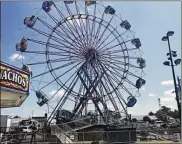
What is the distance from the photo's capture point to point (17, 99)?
15.0m

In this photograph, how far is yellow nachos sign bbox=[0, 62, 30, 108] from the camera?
40.0ft

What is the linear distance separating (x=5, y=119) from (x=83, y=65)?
37.6ft

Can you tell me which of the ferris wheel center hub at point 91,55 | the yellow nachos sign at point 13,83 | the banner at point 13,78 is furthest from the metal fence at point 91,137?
the ferris wheel center hub at point 91,55

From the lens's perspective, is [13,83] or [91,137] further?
[91,137]

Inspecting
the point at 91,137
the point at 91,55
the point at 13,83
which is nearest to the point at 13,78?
the point at 13,83

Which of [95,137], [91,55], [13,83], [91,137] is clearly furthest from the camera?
[91,55]

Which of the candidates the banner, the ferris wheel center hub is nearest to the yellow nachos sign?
the banner

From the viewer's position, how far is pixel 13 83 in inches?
504

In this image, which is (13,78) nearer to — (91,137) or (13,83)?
(13,83)

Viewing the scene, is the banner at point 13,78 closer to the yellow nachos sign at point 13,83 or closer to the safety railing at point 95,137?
the yellow nachos sign at point 13,83

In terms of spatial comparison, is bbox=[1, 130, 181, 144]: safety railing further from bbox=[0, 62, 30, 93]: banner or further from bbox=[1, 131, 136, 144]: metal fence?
bbox=[0, 62, 30, 93]: banner

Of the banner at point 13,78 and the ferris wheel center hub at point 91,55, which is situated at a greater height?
the ferris wheel center hub at point 91,55

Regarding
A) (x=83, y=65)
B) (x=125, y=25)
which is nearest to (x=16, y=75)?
(x=83, y=65)

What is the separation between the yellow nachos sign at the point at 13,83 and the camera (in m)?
12.2
